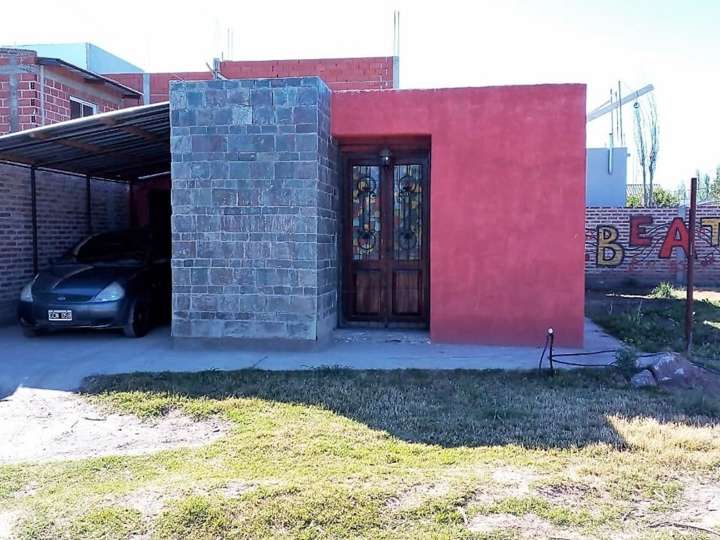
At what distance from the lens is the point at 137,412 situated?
5.82 m

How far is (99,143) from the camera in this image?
9.59 metres

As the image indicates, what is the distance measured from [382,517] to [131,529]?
4.49 feet

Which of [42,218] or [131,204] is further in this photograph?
[131,204]

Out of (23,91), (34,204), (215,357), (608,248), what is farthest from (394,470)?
(608,248)

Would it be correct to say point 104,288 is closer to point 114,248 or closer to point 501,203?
point 114,248

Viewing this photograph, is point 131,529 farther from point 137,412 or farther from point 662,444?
point 662,444

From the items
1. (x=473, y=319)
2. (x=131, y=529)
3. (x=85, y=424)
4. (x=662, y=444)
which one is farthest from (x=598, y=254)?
(x=131, y=529)

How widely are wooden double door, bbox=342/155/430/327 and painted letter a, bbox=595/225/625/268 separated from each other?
10296 mm

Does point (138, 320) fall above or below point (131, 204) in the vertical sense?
below

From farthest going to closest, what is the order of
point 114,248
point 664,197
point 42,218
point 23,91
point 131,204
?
point 664,197, point 131,204, point 23,91, point 42,218, point 114,248

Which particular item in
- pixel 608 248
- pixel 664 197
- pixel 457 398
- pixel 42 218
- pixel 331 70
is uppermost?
pixel 331 70

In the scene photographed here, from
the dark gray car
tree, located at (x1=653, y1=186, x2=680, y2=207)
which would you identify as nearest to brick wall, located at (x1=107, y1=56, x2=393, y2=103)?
the dark gray car

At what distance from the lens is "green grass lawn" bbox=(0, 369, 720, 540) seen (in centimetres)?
366

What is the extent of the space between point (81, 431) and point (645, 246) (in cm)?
1600
